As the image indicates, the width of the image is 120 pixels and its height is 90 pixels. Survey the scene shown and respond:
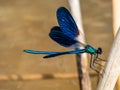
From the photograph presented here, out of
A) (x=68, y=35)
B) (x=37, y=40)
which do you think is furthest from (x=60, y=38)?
(x=37, y=40)

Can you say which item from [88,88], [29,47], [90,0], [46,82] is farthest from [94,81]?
[90,0]

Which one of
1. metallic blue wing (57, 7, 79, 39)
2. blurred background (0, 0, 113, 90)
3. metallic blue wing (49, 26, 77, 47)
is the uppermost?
metallic blue wing (57, 7, 79, 39)

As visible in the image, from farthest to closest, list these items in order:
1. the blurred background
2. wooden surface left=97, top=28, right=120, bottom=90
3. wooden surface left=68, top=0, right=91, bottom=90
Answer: the blurred background, wooden surface left=68, top=0, right=91, bottom=90, wooden surface left=97, top=28, right=120, bottom=90

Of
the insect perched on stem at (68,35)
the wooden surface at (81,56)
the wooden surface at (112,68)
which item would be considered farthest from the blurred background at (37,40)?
the wooden surface at (112,68)

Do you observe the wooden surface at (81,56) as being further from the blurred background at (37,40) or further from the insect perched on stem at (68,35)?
the blurred background at (37,40)

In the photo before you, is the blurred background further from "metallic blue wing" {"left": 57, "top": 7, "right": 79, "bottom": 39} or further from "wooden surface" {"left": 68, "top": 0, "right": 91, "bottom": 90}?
"metallic blue wing" {"left": 57, "top": 7, "right": 79, "bottom": 39}

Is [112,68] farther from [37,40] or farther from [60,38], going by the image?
[37,40]

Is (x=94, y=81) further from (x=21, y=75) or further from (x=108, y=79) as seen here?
(x=108, y=79)

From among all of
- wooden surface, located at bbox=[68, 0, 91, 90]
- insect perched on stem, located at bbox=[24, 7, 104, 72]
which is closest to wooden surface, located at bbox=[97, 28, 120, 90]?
insect perched on stem, located at bbox=[24, 7, 104, 72]
